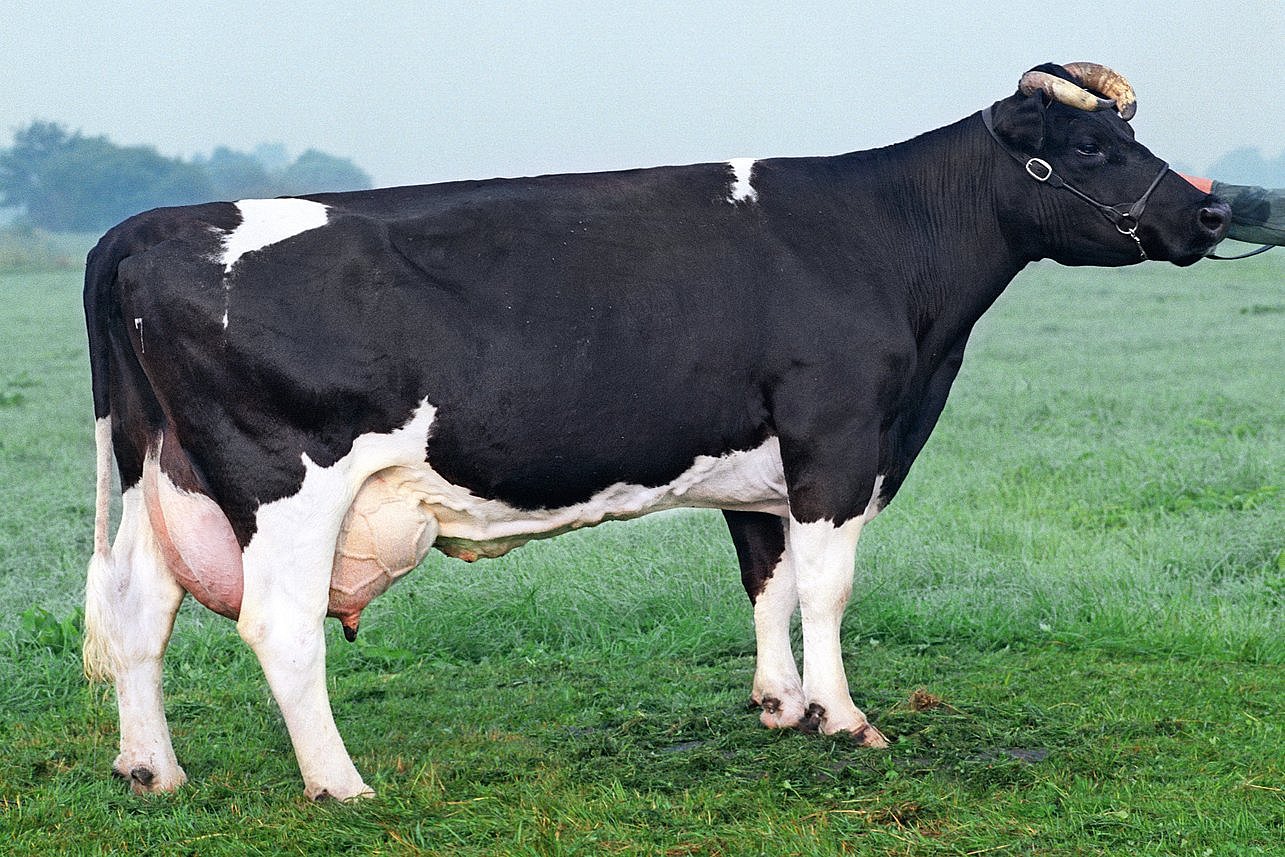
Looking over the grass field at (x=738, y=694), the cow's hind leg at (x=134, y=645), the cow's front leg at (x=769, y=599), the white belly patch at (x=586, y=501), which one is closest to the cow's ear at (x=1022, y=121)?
the white belly patch at (x=586, y=501)

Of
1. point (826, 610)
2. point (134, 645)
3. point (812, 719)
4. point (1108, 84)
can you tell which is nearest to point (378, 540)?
point (134, 645)

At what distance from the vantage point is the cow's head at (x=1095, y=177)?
5590mm

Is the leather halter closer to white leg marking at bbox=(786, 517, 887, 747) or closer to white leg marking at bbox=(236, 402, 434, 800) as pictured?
white leg marking at bbox=(786, 517, 887, 747)

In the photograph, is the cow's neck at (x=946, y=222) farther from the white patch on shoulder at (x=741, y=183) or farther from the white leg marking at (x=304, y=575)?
the white leg marking at (x=304, y=575)

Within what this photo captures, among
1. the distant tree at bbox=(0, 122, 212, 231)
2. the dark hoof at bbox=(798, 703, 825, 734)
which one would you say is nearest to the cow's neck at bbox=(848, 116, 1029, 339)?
the dark hoof at bbox=(798, 703, 825, 734)

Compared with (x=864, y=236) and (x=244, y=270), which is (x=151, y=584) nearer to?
(x=244, y=270)

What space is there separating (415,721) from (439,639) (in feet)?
3.84

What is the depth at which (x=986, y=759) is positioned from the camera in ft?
17.0

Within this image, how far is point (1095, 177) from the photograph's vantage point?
18.5 feet

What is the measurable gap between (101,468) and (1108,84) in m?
4.03

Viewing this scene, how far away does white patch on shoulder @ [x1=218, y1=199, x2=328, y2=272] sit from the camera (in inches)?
193

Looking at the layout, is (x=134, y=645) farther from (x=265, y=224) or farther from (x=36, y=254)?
(x=36, y=254)

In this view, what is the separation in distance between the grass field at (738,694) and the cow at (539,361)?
373mm

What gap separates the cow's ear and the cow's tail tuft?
3.34 metres
